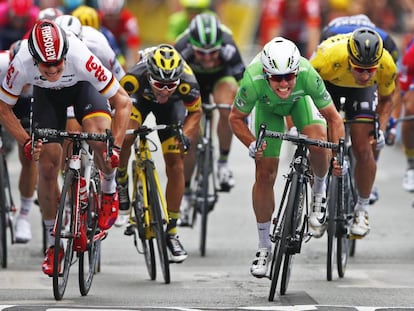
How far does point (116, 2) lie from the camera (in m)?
18.7

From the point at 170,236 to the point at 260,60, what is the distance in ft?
6.65

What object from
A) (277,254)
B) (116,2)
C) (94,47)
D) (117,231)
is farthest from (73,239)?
(116,2)

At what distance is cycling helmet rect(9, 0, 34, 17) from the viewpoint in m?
16.4

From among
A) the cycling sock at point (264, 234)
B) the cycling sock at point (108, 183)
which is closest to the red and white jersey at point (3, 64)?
the cycling sock at point (108, 183)

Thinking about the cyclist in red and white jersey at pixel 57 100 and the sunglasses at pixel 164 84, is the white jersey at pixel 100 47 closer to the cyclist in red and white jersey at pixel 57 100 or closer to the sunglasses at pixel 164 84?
the sunglasses at pixel 164 84

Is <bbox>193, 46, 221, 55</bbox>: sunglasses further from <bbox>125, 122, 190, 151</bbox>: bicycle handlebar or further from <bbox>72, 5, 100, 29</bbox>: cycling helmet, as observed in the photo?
<bbox>125, 122, 190, 151</bbox>: bicycle handlebar

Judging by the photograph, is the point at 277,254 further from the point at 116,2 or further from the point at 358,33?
the point at 116,2

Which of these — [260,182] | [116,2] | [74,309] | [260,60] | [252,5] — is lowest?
[74,309]

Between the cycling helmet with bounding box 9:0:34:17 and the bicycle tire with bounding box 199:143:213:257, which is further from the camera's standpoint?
the cycling helmet with bounding box 9:0:34:17

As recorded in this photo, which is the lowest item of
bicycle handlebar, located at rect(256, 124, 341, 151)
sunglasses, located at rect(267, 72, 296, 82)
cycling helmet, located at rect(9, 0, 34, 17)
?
bicycle handlebar, located at rect(256, 124, 341, 151)

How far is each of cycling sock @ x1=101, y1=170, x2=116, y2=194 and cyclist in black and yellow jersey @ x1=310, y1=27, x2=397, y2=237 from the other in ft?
6.93

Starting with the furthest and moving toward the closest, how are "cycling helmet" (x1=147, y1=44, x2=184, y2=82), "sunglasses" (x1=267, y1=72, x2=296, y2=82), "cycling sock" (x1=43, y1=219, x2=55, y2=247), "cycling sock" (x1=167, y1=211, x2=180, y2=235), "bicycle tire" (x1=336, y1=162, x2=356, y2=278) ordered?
"cycling sock" (x1=167, y1=211, x2=180, y2=235), "bicycle tire" (x1=336, y1=162, x2=356, y2=278), "cycling helmet" (x1=147, y1=44, x2=184, y2=82), "cycling sock" (x1=43, y1=219, x2=55, y2=247), "sunglasses" (x1=267, y1=72, x2=296, y2=82)

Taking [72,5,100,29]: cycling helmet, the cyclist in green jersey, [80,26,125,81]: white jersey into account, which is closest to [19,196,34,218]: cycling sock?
[80,26,125,81]: white jersey

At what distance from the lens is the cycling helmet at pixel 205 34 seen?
14008 millimetres
